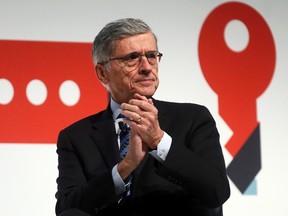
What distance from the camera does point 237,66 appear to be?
2916 millimetres

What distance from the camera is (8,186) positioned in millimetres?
2611

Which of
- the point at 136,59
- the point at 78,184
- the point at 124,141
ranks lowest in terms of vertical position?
the point at 78,184

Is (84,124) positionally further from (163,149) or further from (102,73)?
(163,149)

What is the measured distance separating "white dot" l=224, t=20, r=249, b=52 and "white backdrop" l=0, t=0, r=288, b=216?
0.9 inches

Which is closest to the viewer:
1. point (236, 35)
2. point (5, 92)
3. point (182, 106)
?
point (182, 106)

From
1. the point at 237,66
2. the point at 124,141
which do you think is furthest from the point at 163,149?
the point at 237,66

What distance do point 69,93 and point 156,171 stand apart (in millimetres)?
1372

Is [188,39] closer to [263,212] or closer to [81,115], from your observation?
[81,115]

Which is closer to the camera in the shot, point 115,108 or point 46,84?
point 115,108

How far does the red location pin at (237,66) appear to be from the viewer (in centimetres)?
286

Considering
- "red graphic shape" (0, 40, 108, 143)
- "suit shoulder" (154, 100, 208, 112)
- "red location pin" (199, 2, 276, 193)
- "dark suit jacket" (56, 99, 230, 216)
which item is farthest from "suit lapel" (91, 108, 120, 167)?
"red location pin" (199, 2, 276, 193)

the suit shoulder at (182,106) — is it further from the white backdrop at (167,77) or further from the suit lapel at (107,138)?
the white backdrop at (167,77)

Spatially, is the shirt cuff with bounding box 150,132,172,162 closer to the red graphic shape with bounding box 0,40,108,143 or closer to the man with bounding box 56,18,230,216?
the man with bounding box 56,18,230,216

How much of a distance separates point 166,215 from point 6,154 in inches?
52.4
